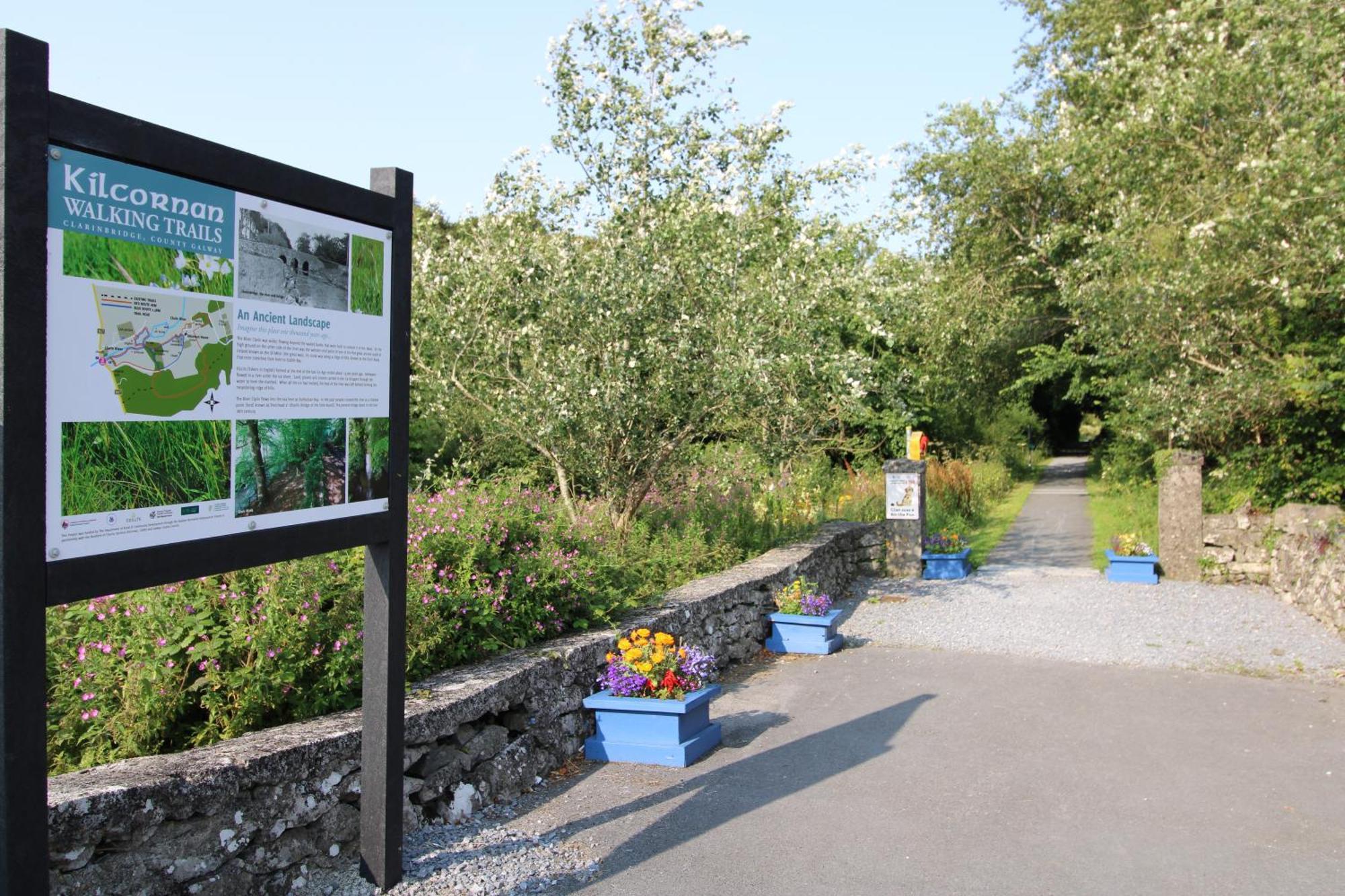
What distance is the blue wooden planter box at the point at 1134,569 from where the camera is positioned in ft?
43.7

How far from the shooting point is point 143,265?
10.4ft

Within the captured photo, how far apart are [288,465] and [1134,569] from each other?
39.6 feet

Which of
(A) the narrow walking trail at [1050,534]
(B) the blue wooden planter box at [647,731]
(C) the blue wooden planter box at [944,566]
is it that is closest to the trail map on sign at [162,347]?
(B) the blue wooden planter box at [647,731]

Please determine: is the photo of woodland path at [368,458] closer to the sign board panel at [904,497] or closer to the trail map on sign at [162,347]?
the trail map on sign at [162,347]

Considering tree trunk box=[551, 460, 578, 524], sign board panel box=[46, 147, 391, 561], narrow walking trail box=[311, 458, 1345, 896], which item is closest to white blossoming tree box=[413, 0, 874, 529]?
tree trunk box=[551, 460, 578, 524]

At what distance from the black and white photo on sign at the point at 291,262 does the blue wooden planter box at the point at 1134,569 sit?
11.8 metres

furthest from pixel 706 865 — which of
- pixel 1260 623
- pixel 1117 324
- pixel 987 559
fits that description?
pixel 1117 324

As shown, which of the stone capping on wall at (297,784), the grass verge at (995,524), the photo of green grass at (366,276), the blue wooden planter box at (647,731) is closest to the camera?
the stone capping on wall at (297,784)

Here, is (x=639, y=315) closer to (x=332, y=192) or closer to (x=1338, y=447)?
(x=332, y=192)

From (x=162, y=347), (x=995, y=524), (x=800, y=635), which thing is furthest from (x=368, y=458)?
(x=995, y=524)

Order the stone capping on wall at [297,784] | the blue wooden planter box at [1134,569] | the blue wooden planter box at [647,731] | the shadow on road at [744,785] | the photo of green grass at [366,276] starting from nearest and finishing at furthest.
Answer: the stone capping on wall at [297,784]
the photo of green grass at [366,276]
the shadow on road at [744,785]
the blue wooden planter box at [647,731]
the blue wooden planter box at [1134,569]

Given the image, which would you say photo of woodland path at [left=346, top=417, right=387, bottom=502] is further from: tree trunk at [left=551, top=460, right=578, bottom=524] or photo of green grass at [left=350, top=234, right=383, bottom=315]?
tree trunk at [left=551, top=460, right=578, bottom=524]

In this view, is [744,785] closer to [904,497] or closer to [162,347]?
[162,347]

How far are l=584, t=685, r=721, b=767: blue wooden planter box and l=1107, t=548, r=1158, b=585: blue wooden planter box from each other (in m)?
8.87
